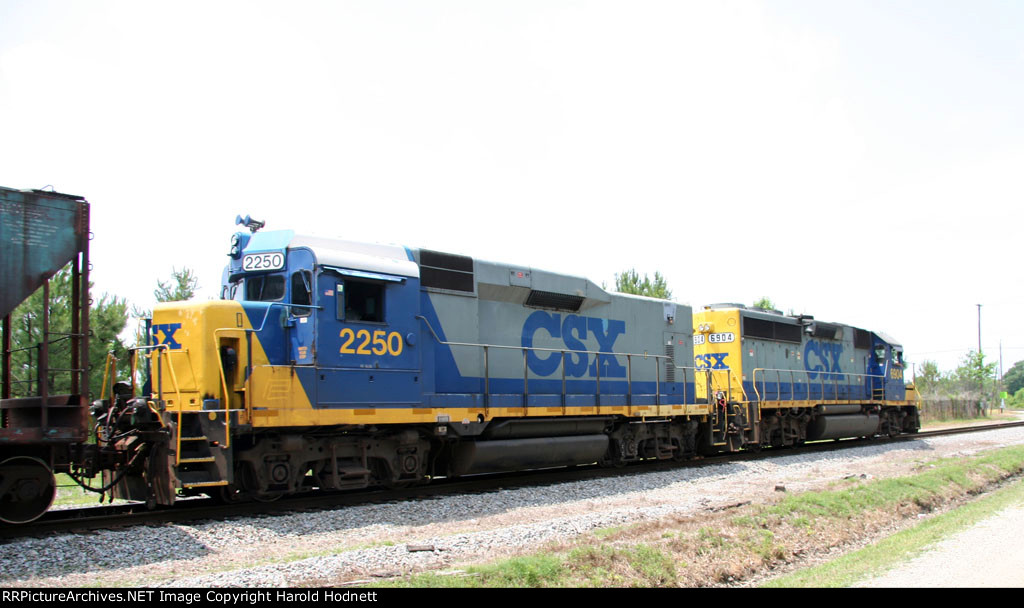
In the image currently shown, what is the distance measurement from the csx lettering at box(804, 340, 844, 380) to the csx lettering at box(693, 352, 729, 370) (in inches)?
156

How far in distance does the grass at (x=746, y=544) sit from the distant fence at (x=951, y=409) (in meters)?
36.1

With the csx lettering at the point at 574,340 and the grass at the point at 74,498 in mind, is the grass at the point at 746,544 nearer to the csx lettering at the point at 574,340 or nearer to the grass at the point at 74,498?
the csx lettering at the point at 574,340

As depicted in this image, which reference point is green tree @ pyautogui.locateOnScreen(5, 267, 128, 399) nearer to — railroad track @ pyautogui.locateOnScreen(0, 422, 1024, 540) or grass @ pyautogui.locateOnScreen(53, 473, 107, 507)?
grass @ pyautogui.locateOnScreen(53, 473, 107, 507)

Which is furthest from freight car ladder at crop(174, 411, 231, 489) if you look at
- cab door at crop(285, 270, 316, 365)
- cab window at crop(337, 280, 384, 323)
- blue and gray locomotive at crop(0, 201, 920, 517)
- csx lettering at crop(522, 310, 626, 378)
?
csx lettering at crop(522, 310, 626, 378)

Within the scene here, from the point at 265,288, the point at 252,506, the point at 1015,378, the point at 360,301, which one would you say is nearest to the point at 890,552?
the point at 360,301

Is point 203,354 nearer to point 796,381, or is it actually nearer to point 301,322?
point 301,322

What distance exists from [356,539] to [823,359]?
18.7m

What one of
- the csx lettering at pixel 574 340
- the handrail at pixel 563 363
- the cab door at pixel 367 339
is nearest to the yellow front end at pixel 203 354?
the cab door at pixel 367 339

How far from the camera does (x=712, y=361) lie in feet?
65.1

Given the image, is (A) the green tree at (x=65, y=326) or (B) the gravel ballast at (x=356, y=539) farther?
(A) the green tree at (x=65, y=326)

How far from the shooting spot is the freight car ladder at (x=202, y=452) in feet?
29.1

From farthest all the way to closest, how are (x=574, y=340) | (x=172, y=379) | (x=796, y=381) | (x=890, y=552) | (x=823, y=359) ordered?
(x=823, y=359), (x=796, y=381), (x=574, y=340), (x=172, y=379), (x=890, y=552)

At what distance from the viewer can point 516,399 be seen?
12867 mm
